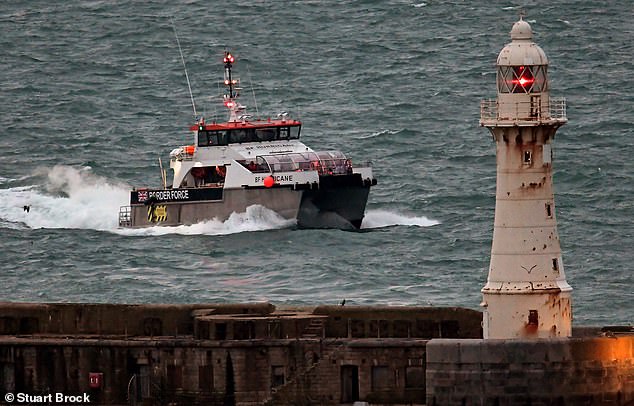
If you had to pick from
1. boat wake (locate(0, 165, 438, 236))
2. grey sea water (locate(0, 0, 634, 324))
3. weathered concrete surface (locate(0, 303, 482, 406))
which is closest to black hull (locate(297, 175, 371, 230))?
boat wake (locate(0, 165, 438, 236))

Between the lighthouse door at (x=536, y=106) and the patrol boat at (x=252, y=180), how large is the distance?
5087 centimetres

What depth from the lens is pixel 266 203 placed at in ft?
324

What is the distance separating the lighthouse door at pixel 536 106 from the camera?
A: 45781 millimetres

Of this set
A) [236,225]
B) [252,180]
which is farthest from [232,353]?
[252,180]

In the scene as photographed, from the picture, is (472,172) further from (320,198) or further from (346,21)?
(346,21)

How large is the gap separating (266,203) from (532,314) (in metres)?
53.2

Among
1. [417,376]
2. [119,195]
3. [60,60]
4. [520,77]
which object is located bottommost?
[417,376]

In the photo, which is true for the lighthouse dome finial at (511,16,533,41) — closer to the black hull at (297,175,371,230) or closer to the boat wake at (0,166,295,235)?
the black hull at (297,175,371,230)

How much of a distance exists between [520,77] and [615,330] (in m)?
4.72

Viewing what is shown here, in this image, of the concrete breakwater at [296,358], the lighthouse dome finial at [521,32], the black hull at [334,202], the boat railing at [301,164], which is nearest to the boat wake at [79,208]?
the black hull at [334,202]

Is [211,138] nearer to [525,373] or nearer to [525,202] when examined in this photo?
[525,202]

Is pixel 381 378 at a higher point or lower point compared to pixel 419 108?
lower

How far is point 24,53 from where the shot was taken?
136 m

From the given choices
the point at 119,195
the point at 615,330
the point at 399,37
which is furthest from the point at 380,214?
the point at 615,330
